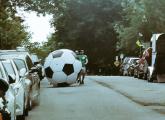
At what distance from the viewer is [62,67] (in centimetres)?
3291

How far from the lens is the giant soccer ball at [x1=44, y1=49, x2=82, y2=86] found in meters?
32.8

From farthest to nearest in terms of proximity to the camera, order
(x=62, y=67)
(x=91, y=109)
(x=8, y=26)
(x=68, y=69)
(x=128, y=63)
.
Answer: (x=128, y=63) < (x=8, y=26) < (x=68, y=69) < (x=62, y=67) < (x=91, y=109)

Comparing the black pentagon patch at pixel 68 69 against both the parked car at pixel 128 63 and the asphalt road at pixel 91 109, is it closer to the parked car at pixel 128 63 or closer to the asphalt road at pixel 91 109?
the asphalt road at pixel 91 109

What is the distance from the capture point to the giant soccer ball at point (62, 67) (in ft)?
108

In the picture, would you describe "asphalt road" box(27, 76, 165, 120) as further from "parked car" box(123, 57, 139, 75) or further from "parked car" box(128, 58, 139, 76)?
"parked car" box(123, 57, 139, 75)

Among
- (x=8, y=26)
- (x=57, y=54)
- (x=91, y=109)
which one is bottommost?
(x=91, y=109)

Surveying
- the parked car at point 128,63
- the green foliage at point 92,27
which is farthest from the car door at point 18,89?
the green foliage at point 92,27

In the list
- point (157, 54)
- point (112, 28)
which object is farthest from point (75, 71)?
point (112, 28)

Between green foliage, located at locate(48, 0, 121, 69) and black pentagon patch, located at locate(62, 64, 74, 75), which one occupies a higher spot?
green foliage, located at locate(48, 0, 121, 69)

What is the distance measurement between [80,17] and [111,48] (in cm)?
523

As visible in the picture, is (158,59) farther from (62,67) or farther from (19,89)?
(19,89)

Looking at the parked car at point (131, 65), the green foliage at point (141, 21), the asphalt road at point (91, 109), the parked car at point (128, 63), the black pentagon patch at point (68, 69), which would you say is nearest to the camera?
the asphalt road at point (91, 109)

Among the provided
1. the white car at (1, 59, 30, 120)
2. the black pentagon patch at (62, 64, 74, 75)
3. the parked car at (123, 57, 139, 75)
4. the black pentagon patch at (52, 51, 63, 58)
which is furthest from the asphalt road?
the parked car at (123, 57, 139, 75)

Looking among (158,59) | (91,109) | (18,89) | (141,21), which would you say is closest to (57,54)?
(158,59)
